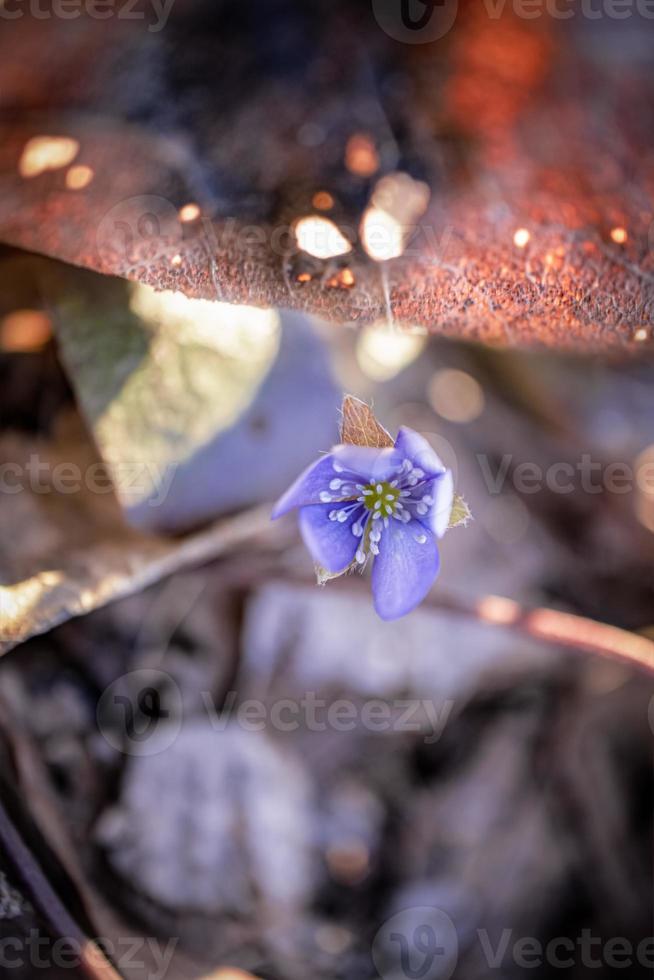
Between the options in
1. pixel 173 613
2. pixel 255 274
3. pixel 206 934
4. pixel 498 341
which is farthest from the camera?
pixel 173 613

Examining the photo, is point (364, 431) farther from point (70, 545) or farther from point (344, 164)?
point (70, 545)

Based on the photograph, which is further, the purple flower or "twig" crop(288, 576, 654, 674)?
"twig" crop(288, 576, 654, 674)

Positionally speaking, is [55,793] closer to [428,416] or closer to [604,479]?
[428,416]

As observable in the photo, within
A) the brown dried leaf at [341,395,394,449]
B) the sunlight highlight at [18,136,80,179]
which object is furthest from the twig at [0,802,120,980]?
the sunlight highlight at [18,136,80,179]

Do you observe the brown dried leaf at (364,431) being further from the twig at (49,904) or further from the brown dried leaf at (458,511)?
the twig at (49,904)

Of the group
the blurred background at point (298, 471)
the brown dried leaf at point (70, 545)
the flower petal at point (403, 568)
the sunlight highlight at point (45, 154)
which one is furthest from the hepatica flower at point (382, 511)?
the sunlight highlight at point (45, 154)

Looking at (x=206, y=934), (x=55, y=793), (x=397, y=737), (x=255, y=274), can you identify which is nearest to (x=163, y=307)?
(x=255, y=274)

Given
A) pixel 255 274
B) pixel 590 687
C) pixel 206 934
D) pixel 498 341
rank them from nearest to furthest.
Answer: pixel 255 274
pixel 498 341
pixel 206 934
pixel 590 687

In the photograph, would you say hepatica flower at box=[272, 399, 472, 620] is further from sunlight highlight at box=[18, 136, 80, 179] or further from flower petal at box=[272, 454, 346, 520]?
sunlight highlight at box=[18, 136, 80, 179]
